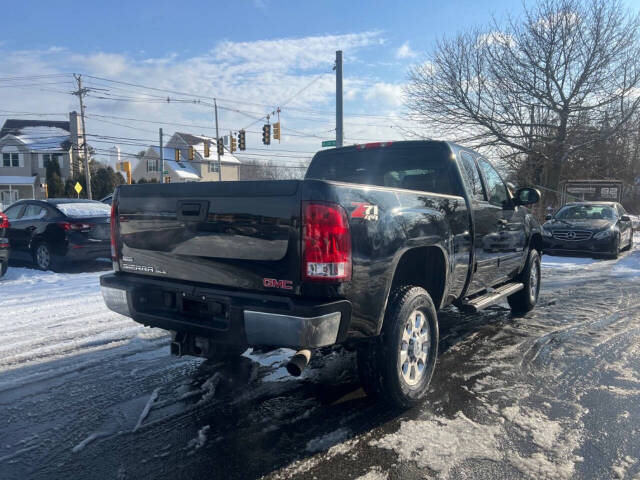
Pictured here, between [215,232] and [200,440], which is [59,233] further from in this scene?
[200,440]

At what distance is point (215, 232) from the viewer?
9.91 ft

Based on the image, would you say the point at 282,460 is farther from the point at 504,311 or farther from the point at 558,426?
the point at 504,311

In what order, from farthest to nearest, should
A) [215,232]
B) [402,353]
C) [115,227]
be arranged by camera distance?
[115,227]
[402,353]
[215,232]

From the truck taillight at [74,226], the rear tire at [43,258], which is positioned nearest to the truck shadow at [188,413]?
the truck taillight at [74,226]

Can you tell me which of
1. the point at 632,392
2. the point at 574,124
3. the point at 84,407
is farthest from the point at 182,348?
the point at 574,124

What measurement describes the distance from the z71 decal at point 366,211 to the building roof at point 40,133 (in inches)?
2179

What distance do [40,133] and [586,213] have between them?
57.0 m

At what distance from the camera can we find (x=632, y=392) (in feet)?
12.0

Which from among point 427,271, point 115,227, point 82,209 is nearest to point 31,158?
point 82,209

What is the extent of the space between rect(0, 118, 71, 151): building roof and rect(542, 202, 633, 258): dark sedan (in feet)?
167

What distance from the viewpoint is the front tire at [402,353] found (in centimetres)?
318

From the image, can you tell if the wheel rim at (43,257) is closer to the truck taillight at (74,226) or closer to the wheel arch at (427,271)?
the truck taillight at (74,226)

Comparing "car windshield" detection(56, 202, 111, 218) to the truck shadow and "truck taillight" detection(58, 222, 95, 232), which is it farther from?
the truck shadow

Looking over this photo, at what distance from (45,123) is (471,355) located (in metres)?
62.9
